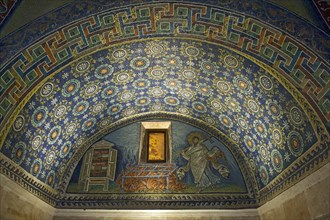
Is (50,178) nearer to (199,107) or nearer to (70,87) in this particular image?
(70,87)

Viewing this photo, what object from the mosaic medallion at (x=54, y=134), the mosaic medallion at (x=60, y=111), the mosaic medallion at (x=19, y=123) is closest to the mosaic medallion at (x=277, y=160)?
the mosaic medallion at (x=60, y=111)

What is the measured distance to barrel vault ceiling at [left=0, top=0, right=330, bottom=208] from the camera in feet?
21.0

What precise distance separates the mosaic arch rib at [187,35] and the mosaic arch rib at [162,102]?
411 mm

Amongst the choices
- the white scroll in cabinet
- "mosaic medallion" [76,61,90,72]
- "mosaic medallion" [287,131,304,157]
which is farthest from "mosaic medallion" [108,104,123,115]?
"mosaic medallion" [287,131,304,157]

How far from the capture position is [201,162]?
10.1 meters

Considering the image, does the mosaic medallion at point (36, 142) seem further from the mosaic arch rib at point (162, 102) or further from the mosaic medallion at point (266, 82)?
the mosaic medallion at point (266, 82)

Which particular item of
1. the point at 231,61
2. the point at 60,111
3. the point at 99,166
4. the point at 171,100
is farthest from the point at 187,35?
the point at 99,166

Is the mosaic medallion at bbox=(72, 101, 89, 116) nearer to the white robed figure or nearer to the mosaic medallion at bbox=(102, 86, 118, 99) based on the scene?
the mosaic medallion at bbox=(102, 86, 118, 99)

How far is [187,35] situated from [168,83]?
2177 mm

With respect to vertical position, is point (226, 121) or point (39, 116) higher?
point (226, 121)

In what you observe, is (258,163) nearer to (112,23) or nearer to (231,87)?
(231,87)

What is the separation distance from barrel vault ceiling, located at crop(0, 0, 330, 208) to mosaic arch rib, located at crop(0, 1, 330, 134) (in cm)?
2

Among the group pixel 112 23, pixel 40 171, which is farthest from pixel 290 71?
pixel 40 171

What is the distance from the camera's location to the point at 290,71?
264 inches
